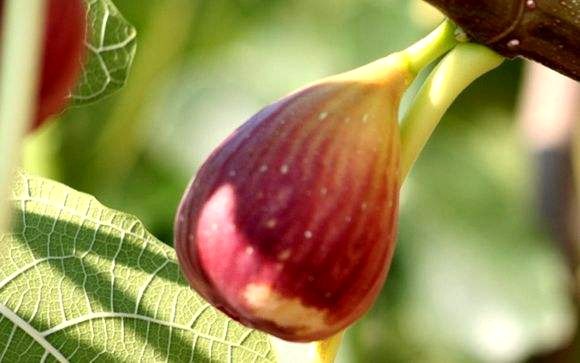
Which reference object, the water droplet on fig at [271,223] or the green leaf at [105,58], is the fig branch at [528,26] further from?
the green leaf at [105,58]

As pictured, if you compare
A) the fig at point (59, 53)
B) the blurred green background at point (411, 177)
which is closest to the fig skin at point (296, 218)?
the fig at point (59, 53)

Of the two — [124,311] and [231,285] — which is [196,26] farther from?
[231,285]

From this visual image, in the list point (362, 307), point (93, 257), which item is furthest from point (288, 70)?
point (362, 307)

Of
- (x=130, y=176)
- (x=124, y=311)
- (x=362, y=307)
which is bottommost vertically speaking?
(x=130, y=176)

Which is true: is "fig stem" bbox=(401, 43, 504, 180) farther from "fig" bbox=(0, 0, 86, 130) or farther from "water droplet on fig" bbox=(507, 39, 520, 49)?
"fig" bbox=(0, 0, 86, 130)

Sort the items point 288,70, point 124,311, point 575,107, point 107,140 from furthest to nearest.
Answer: point 288,70, point 107,140, point 575,107, point 124,311

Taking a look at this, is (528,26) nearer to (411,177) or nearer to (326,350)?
(326,350)

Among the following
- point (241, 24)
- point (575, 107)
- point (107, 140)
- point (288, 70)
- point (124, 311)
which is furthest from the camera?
point (241, 24)

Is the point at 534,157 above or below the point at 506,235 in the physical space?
above
